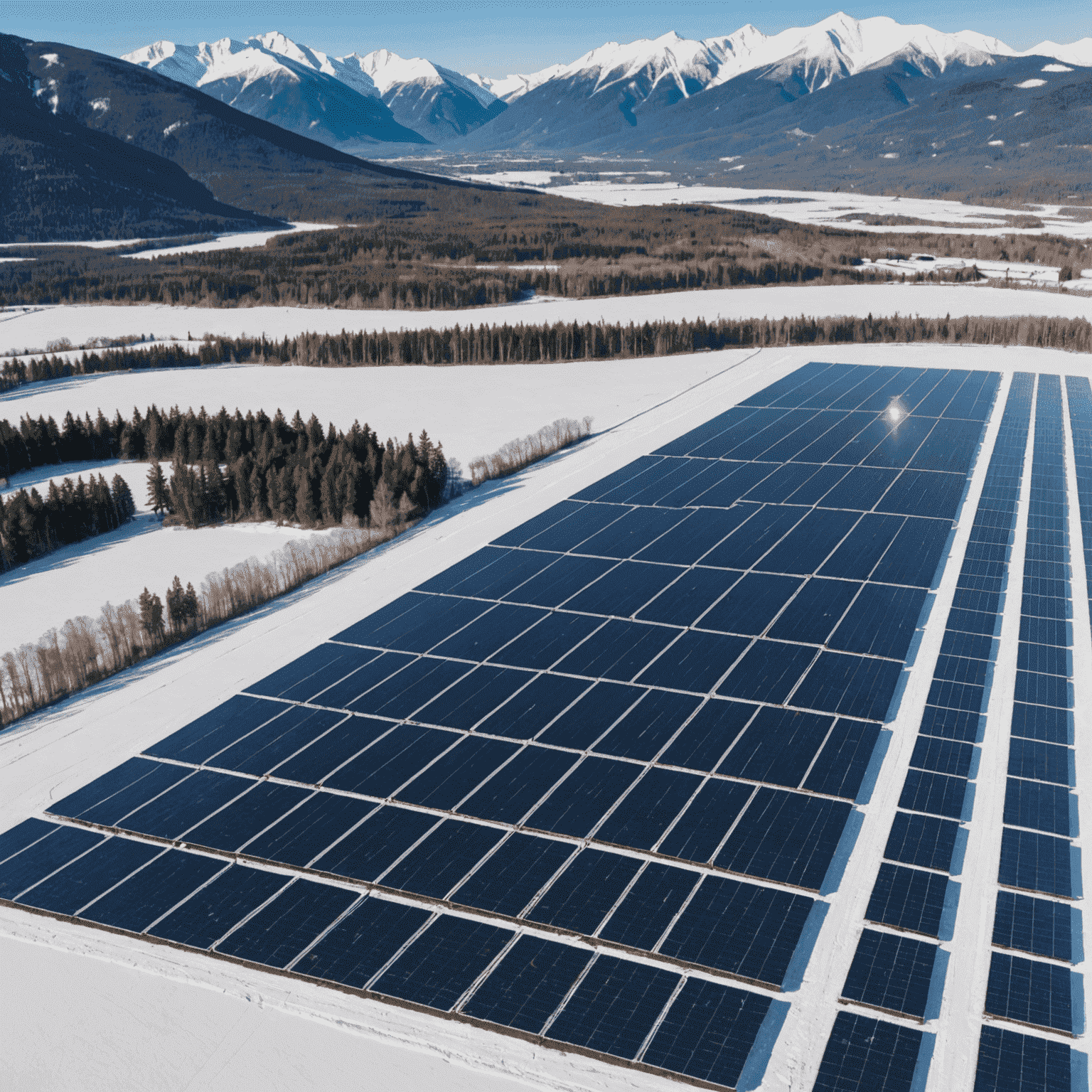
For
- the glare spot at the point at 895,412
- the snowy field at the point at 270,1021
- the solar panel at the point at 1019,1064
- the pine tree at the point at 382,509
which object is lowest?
the snowy field at the point at 270,1021

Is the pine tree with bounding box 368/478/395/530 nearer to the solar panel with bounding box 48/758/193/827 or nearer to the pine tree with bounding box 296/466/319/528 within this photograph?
the pine tree with bounding box 296/466/319/528

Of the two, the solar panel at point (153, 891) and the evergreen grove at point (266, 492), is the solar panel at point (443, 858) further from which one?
the evergreen grove at point (266, 492)

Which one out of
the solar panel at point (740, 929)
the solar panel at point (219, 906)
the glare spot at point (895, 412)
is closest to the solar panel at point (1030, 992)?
the solar panel at point (740, 929)

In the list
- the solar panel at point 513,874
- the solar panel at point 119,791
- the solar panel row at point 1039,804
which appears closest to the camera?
the solar panel row at point 1039,804

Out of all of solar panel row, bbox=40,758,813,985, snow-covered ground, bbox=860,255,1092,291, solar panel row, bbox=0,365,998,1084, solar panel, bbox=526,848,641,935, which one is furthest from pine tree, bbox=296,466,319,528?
snow-covered ground, bbox=860,255,1092,291

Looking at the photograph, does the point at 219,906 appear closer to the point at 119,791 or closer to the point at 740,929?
the point at 119,791

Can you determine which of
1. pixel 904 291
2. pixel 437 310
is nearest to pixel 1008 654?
pixel 904 291

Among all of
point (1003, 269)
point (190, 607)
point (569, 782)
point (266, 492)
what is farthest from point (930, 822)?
point (1003, 269)
